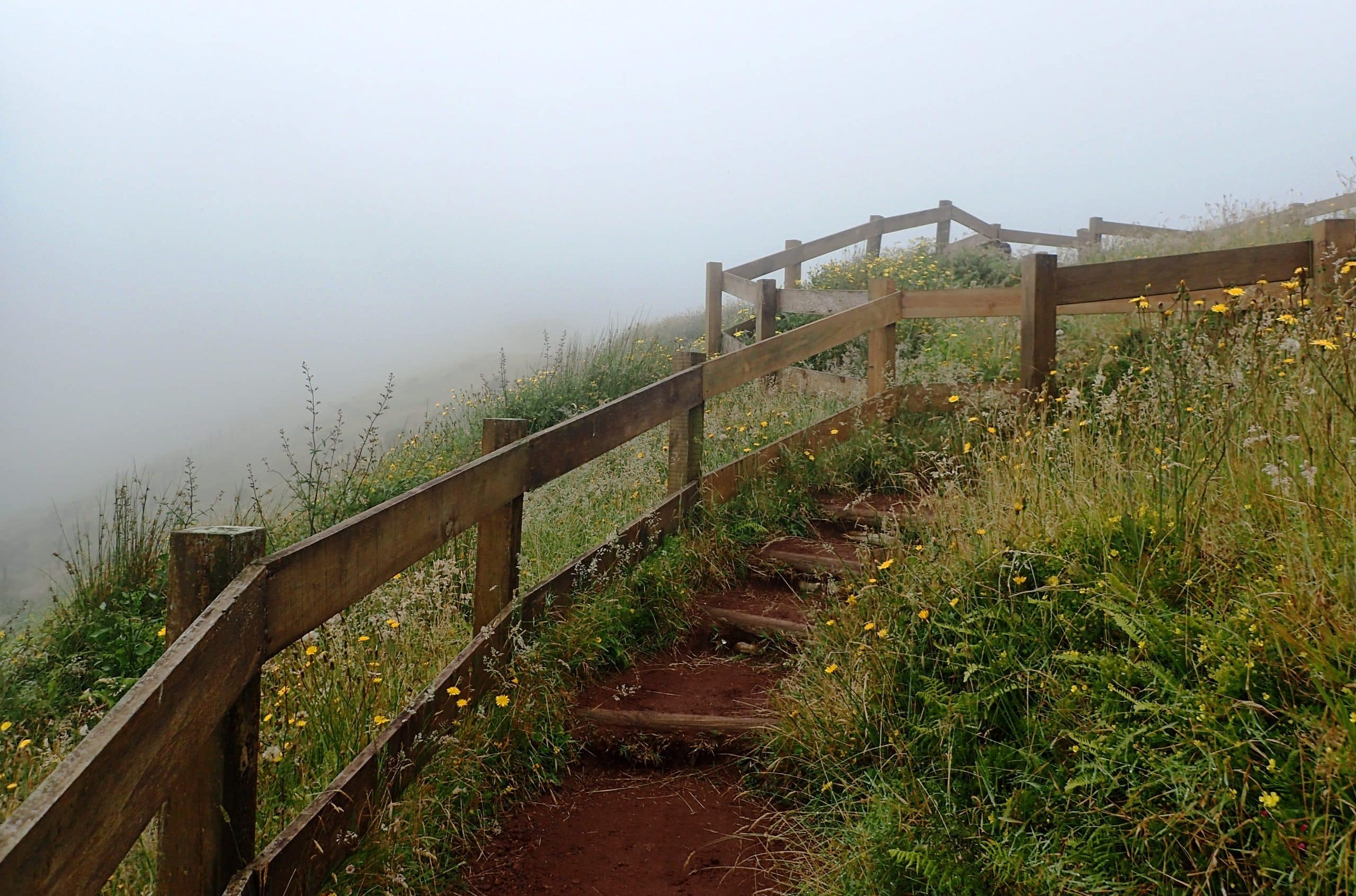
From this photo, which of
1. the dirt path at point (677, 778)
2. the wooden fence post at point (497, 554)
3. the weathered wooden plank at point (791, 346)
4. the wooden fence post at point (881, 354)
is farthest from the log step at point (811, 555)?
the wooden fence post at point (881, 354)

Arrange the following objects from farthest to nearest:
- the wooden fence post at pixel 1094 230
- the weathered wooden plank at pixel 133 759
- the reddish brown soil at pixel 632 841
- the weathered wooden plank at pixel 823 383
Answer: the wooden fence post at pixel 1094 230, the weathered wooden plank at pixel 823 383, the reddish brown soil at pixel 632 841, the weathered wooden plank at pixel 133 759

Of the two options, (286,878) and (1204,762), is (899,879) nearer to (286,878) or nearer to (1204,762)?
(1204,762)

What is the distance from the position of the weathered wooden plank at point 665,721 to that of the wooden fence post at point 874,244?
570 inches

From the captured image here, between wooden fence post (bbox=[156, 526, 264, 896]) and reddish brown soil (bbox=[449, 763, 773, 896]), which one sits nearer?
wooden fence post (bbox=[156, 526, 264, 896])

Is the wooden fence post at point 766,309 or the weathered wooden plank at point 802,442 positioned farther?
the wooden fence post at point 766,309

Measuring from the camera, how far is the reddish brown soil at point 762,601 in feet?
16.8

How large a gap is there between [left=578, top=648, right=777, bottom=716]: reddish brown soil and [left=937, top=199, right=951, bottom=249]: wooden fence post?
1591 cm

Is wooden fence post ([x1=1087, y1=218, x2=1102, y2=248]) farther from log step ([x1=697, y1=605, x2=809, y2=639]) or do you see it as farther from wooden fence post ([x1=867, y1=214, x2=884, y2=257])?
log step ([x1=697, y1=605, x2=809, y2=639])

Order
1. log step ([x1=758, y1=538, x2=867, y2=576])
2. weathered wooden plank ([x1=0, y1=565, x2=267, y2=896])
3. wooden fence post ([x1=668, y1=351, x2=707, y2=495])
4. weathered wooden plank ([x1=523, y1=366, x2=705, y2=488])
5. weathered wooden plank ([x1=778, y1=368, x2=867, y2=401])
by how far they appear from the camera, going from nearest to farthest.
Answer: weathered wooden plank ([x1=0, y1=565, x2=267, y2=896]) < weathered wooden plank ([x1=523, y1=366, x2=705, y2=488]) < log step ([x1=758, y1=538, x2=867, y2=576]) < wooden fence post ([x1=668, y1=351, x2=707, y2=495]) < weathered wooden plank ([x1=778, y1=368, x2=867, y2=401])

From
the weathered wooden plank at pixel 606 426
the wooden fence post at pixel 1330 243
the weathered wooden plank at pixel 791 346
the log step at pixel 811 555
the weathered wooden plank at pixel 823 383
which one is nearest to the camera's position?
the weathered wooden plank at pixel 606 426

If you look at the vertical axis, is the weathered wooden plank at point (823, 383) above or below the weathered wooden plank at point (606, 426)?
below

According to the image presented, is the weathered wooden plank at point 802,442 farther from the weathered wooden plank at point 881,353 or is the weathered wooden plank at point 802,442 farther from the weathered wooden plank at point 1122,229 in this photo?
the weathered wooden plank at point 1122,229

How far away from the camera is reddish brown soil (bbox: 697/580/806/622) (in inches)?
202

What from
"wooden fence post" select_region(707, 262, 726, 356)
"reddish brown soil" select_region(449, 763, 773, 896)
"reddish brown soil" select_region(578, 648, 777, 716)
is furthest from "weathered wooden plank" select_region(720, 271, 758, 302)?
"reddish brown soil" select_region(449, 763, 773, 896)
